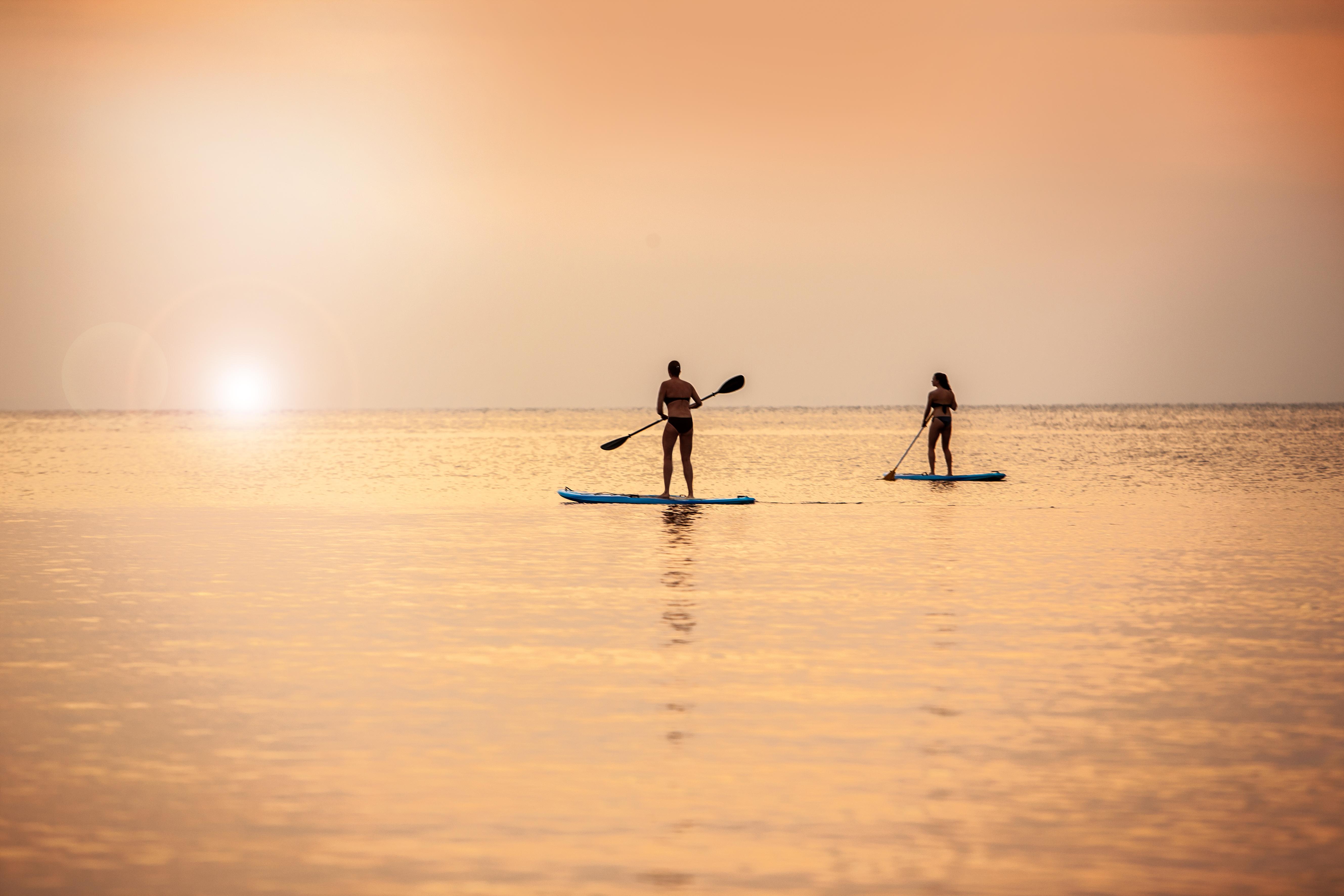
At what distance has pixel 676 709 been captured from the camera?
804 cm

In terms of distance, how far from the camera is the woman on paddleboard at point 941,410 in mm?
27078

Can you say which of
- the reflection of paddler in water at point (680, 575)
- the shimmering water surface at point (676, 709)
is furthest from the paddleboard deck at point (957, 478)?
the shimmering water surface at point (676, 709)

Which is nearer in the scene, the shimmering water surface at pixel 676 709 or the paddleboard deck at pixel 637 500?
the shimmering water surface at pixel 676 709

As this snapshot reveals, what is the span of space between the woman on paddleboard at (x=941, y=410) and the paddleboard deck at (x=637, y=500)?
4.95m

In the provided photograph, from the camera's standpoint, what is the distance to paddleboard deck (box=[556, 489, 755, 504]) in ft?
73.8

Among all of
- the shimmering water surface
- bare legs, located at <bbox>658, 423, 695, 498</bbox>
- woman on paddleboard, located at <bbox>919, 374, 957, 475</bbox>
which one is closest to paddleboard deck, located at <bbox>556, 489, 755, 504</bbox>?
bare legs, located at <bbox>658, 423, 695, 498</bbox>

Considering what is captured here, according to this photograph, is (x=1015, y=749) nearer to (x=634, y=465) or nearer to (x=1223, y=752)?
(x=1223, y=752)

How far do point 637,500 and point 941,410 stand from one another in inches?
298

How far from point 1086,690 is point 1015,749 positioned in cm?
157

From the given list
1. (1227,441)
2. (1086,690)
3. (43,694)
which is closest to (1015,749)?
(1086,690)

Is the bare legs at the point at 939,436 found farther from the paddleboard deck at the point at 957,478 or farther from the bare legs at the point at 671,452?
the bare legs at the point at 671,452

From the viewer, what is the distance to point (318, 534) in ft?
62.3

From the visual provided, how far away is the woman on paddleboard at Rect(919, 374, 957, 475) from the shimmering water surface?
24.1 feet

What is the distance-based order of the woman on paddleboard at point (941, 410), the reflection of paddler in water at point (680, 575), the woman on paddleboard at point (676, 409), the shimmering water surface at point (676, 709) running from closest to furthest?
1. the shimmering water surface at point (676, 709)
2. the reflection of paddler in water at point (680, 575)
3. the woman on paddleboard at point (676, 409)
4. the woman on paddleboard at point (941, 410)
